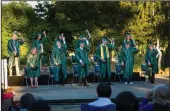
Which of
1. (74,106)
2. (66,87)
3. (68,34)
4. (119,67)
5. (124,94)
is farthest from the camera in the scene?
(68,34)

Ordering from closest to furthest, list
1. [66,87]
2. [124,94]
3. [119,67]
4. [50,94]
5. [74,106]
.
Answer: [124,94]
[74,106]
[50,94]
[66,87]
[119,67]

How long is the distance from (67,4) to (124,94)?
18.9 m

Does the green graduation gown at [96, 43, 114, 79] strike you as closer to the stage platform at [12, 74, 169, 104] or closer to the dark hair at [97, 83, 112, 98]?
the stage platform at [12, 74, 169, 104]

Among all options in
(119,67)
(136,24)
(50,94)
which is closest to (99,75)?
(119,67)

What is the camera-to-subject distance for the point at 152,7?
2352 cm

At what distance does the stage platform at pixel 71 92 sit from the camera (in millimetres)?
9815

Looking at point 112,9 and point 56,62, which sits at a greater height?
point 112,9

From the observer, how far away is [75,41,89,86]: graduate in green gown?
12539 mm

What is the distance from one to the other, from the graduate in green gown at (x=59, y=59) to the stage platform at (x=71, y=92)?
38 centimetres

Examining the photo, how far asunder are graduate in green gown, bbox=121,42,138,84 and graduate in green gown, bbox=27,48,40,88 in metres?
2.64

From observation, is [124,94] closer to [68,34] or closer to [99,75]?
[99,75]

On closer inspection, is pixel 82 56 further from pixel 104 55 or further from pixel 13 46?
pixel 13 46

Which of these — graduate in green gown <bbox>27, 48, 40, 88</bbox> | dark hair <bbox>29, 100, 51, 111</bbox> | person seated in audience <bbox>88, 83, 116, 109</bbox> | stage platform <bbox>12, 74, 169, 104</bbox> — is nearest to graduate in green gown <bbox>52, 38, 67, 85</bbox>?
stage platform <bbox>12, 74, 169, 104</bbox>

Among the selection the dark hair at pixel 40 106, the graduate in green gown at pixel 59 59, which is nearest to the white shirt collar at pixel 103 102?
the dark hair at pixel 40 106
